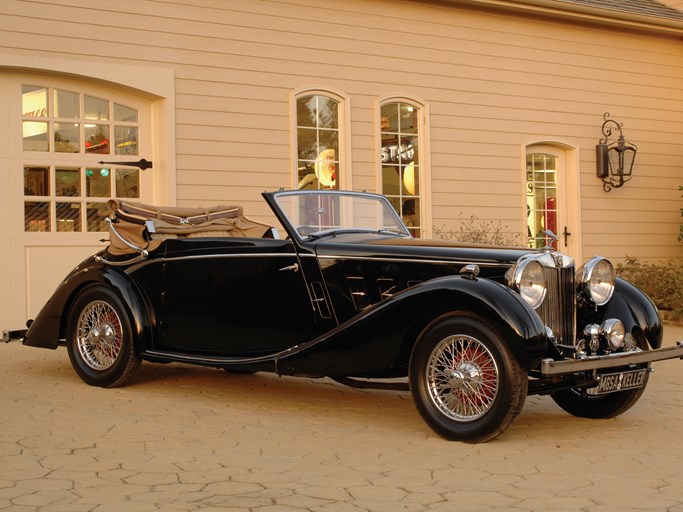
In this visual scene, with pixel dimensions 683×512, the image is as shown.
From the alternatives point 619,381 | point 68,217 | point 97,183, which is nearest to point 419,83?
point 97,183

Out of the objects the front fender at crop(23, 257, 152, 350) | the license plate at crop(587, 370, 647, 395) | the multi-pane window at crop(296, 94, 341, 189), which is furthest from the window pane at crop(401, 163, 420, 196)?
the license plate at crop(587, 370, 647, 395)

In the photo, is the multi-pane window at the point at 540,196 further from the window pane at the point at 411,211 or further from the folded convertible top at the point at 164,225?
the folded convertible top at the point at 164,225

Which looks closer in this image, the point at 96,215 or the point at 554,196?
the point at 96,215

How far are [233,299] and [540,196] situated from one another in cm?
745

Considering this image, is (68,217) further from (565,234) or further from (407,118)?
(565,234)

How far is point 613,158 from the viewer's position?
42.1 ft

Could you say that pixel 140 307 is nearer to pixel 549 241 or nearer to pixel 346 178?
pixel 549 241

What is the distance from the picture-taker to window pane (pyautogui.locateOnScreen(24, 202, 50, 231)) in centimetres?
905

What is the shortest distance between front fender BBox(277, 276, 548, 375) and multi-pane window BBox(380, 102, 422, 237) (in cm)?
590

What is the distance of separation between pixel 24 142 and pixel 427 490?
21.7 ft

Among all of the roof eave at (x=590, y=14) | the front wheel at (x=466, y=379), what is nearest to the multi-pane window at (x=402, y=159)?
the roof eave at (x=590, y=14)

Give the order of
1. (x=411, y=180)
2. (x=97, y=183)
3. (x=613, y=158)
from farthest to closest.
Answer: (x=613, y=158) < (x=411, y=180) < (x=97, y=183)

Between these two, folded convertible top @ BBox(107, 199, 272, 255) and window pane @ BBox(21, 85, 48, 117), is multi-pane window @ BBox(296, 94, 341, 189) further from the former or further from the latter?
folded convertible top @ BBox(107, 199, 272, 255)

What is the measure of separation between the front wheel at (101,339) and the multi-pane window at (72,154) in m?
2.70
